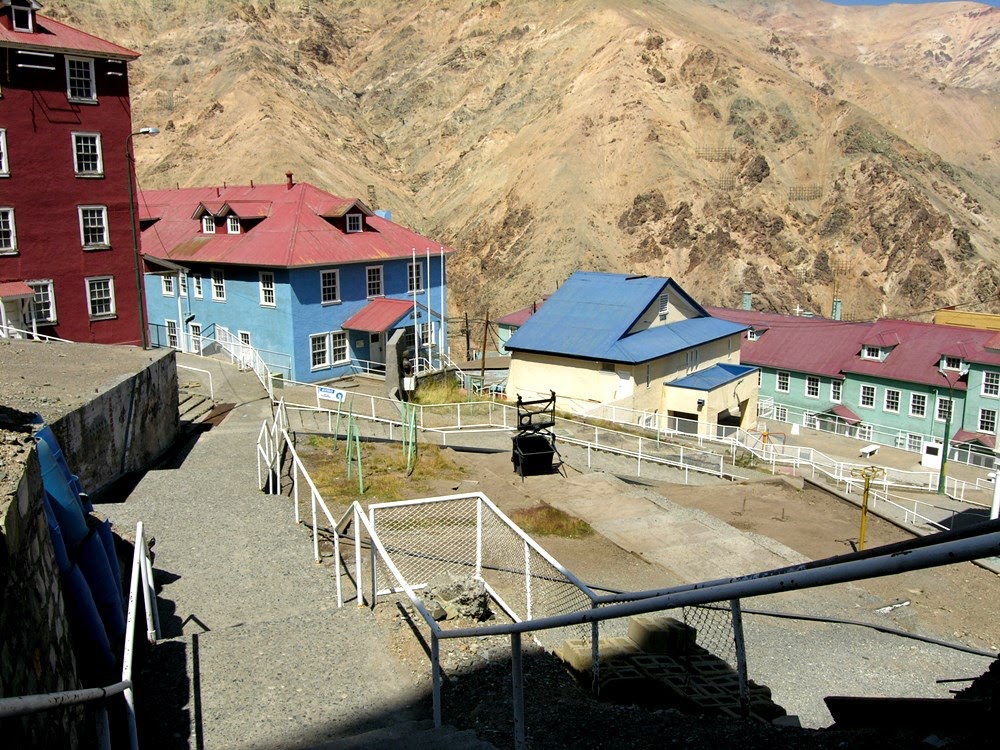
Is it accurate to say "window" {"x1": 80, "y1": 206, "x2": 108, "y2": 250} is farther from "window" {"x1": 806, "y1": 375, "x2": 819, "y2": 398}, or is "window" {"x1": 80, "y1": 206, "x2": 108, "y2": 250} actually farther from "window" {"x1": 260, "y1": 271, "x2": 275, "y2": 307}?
"window" {"x1": 806, "y1": 375, "x2": 819, "y2": 398}

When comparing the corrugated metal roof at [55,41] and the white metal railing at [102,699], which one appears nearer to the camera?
the white metal railing at [102,699]

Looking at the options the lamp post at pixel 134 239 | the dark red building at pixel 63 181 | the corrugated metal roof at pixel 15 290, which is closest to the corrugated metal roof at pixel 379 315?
the dark red building at pixel 63 181

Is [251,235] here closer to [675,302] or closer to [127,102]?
[127,102]

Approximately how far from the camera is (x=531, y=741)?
20.7ft

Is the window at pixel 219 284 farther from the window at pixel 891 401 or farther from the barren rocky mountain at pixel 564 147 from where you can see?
the window at pixel 891 401

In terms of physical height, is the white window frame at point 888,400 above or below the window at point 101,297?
below

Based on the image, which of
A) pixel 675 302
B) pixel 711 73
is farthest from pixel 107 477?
pixel 711 73

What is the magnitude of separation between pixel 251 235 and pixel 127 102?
34.2 ft

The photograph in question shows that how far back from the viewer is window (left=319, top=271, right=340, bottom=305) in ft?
130

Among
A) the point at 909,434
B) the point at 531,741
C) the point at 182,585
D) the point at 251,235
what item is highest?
the point at 251,235

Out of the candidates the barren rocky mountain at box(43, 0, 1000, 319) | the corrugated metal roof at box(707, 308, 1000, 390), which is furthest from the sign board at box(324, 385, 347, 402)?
the barren rocky mountain at box(43, 0, 1000, 319)

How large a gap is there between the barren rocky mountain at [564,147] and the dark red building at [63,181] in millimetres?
43041

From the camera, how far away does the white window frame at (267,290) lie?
3894cm

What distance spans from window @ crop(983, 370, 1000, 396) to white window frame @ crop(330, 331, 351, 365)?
102 feet
